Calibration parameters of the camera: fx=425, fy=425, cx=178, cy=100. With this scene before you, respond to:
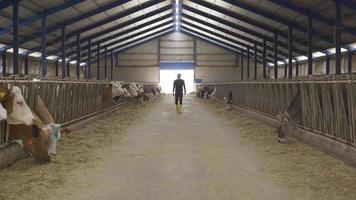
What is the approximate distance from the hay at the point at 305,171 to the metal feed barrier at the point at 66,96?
14.3 ft

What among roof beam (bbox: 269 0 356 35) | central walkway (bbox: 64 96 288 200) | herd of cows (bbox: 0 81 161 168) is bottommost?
central walkway (bbox: 64 96 288 200)

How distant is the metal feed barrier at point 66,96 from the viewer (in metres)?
7.98

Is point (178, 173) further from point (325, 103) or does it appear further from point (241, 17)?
point (241, 17)

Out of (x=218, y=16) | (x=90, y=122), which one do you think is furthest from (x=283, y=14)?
(x=90, y=122)

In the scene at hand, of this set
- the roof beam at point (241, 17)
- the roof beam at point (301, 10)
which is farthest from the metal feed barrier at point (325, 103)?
the roof beam at point (241, 17)

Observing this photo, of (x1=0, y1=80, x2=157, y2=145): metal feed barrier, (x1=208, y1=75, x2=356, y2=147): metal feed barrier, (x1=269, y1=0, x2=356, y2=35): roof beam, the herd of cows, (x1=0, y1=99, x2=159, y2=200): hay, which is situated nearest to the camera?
(x1=0, y1=99, x2=159, y2=200): hay

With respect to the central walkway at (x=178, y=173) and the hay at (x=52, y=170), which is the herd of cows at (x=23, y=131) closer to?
the hay at (x=52, y=170)

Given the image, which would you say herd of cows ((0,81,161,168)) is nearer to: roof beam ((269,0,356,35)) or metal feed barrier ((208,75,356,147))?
metal feed barrier ((208,75,356,147))

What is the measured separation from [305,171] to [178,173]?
1842 millimetres

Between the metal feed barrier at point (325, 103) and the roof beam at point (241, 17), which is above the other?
the roof beam at point (241, 17)

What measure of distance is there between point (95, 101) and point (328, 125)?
10033mm

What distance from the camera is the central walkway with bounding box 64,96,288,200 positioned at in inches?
197

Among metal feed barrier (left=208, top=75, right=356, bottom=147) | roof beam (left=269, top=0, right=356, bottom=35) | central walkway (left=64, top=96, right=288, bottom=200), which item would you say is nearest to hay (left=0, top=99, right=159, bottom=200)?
central walkway (left=64, top=96, right=288, bottom=200)

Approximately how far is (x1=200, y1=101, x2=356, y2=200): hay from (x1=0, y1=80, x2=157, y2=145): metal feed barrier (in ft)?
14.3
